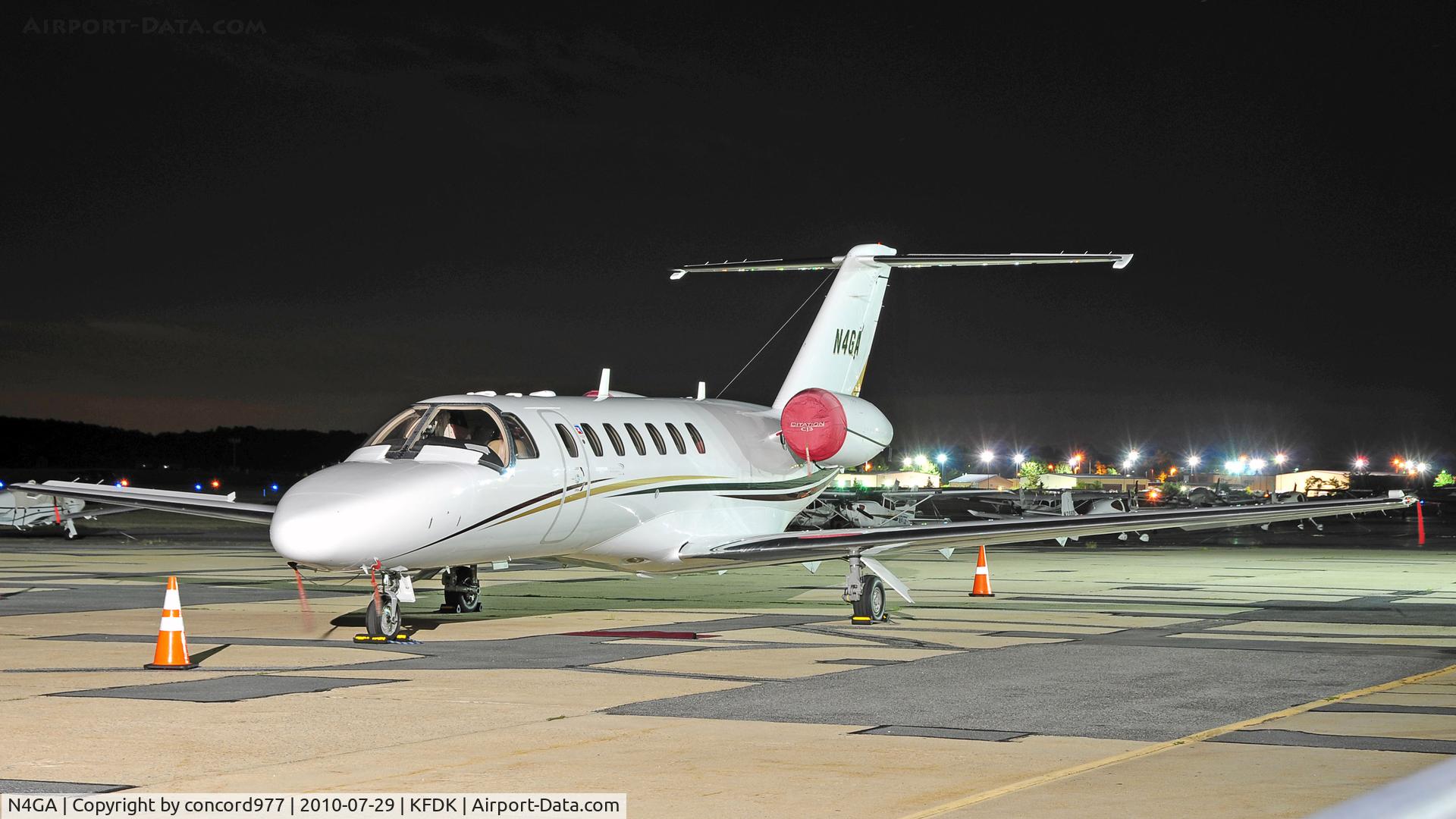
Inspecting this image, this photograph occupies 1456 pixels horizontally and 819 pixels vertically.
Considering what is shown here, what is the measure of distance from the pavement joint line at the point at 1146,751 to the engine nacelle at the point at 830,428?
368 inches

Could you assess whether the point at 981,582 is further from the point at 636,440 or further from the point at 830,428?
the point at 636,440

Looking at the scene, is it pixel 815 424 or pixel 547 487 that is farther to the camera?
pixel 815 424

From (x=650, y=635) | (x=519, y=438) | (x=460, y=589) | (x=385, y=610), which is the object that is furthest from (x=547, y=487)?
(x=460, y=589)

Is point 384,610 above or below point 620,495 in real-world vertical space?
below

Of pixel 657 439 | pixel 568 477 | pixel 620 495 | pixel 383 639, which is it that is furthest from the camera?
pixel 657 439

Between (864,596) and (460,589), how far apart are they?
5.11m

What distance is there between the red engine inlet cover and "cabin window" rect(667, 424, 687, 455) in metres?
1.99

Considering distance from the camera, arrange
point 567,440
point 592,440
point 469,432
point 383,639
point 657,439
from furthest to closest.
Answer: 1. point 657,439
2. point 592,440
3. point 567,440
4. point 469,432
5. point 383,639

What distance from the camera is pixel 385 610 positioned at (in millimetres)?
15109

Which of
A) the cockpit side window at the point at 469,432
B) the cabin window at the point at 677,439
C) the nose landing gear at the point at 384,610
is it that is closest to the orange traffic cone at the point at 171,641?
the nose landing gear at the point at 384,610

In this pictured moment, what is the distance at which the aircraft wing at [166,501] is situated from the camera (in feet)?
58.1

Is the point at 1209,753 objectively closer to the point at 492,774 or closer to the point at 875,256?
the point at 492,774

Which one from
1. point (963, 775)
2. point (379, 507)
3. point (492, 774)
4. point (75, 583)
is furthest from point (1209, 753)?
point (75, 583)

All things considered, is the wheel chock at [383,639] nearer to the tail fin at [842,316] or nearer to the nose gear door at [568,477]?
the nose gear door at [568,477]
